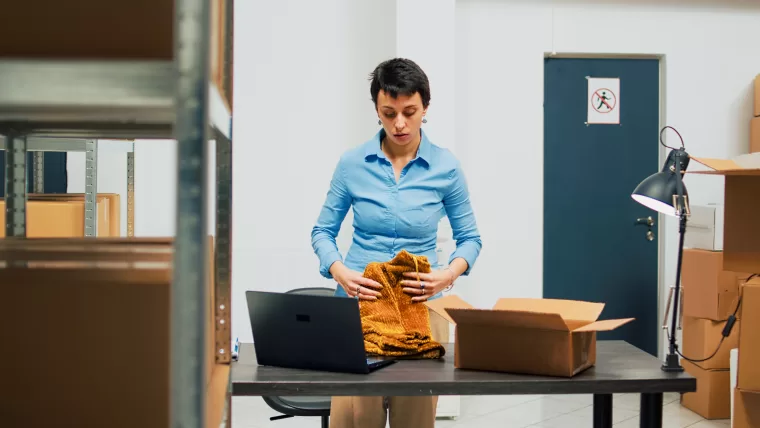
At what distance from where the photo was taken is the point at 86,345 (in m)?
0.82

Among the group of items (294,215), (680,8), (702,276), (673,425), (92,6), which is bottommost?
(673,425)

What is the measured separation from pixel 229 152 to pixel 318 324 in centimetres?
67

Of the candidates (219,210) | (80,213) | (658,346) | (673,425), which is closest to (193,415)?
(219,210)

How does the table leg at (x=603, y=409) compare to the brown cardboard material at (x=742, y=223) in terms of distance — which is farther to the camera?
the brown cardboard material at (x=742, y=223)

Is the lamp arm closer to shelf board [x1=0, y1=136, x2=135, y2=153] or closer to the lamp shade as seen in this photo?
the lamp shade

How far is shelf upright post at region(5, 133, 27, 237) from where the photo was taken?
60.2 inches

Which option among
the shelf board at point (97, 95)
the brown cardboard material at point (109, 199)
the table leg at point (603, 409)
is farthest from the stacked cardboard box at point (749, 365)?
the brown cardboard material at point (109, 199)

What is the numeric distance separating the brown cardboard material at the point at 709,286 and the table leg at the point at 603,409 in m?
1.96

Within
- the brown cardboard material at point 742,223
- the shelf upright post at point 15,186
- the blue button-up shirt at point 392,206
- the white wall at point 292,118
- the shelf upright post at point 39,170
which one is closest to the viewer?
the shelf upright post at point 15,186

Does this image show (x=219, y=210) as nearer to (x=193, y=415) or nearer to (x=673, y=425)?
(x=193, y=415)

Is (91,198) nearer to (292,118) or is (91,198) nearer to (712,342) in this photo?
(292,118)

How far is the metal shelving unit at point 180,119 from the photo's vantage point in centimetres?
67

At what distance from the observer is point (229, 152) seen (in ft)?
4.09

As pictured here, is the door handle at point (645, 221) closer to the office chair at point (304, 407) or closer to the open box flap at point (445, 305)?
the office chair at point (304, 407)
